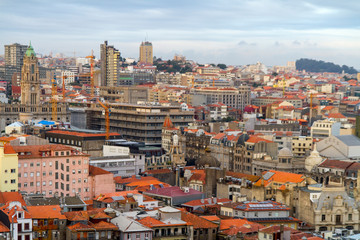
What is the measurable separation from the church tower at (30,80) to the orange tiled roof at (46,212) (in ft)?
337

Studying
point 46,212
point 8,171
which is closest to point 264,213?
point 46,212

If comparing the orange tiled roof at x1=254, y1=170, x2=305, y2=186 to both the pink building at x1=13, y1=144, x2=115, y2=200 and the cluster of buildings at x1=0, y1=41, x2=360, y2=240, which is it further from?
the pink building at x1=13, y1=144, x2=115, y2=200

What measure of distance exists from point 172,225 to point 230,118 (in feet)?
420

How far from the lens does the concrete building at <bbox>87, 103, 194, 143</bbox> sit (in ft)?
448

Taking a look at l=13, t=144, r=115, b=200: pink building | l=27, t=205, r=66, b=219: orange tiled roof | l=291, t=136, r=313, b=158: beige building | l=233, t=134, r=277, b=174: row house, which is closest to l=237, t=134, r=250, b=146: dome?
l=233, t=134, r=277, b=174: row house

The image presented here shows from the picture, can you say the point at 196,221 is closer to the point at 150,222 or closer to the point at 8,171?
the point at 150,222

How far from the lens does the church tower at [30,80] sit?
548 ft

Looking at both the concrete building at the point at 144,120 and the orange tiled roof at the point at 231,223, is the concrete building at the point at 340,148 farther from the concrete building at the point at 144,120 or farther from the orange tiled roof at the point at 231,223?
the orange tiled roof at the point at 231,223

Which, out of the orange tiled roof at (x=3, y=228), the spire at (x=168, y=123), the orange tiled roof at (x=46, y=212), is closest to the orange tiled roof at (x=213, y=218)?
the orange tiled roof at (x=46, y=212)

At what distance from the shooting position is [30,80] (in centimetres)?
16812

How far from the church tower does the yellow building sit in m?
90.0

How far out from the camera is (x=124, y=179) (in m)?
92.1

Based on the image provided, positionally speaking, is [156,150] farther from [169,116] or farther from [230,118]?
[230,118]

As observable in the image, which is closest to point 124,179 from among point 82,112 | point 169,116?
point 169,116
